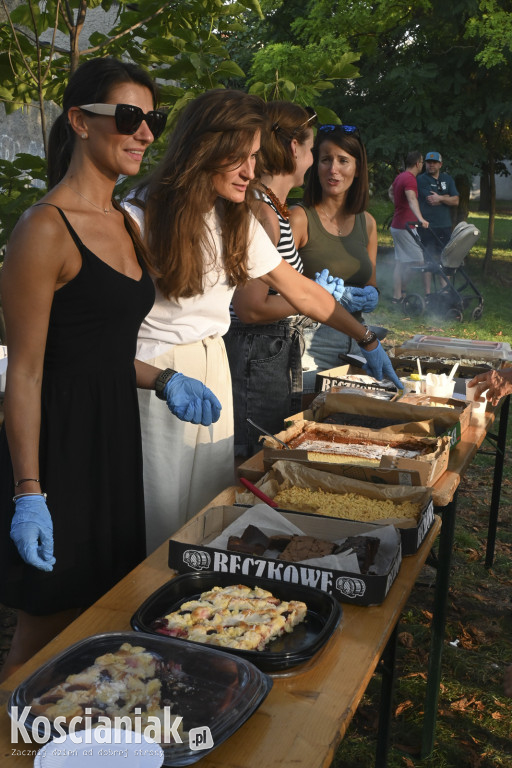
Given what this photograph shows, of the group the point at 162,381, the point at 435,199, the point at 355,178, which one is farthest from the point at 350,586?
the point at 435,199

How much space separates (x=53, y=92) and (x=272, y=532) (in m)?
2.72

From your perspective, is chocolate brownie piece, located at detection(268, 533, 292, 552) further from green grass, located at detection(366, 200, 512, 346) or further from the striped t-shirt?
green grass, located at detection(366, 200, 512, 346)

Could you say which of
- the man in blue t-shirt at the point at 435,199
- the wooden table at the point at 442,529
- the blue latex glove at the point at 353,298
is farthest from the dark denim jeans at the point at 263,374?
the man in blue t-shirt at the point at 435,199

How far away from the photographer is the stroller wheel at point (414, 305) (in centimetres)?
1155

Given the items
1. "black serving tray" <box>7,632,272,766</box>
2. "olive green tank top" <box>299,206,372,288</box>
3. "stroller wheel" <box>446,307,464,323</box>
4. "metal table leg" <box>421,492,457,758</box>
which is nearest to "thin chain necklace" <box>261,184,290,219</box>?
"olive green tank top" <box>299,206,372,288</box>

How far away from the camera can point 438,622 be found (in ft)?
8.85

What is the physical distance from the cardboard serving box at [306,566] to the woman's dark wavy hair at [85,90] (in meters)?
0.89

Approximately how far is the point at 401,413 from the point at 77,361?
129 centimetres

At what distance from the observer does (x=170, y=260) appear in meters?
2.28

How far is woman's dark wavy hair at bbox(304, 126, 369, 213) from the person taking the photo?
156 inches

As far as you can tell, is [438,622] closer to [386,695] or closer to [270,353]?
[386,695]

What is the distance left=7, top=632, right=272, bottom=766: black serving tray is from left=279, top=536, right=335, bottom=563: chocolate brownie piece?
0.39m

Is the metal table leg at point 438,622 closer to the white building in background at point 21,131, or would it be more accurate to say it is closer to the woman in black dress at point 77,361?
the woman in black dress at point 77,361

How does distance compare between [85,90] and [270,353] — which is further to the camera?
[270,353]
